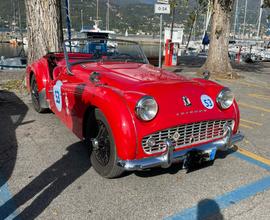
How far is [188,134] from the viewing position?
10.6 feet

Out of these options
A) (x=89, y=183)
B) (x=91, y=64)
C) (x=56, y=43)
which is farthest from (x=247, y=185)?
(x=56, y=43)

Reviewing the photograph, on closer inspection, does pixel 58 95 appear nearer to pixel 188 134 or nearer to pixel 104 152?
pixel 104 152

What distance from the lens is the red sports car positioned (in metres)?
2.98

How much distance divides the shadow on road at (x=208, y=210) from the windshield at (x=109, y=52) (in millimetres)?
2659

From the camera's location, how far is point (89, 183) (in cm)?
331

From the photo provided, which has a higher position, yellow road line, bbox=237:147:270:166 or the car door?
the car door

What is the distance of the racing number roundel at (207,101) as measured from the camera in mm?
3392

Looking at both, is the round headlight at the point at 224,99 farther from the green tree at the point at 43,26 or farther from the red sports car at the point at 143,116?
the green tree at the point at 43,26

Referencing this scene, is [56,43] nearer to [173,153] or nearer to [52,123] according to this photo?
[52,123]

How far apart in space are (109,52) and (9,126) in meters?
2.03

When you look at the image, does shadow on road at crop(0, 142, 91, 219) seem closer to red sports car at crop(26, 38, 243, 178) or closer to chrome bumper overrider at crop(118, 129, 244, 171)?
red sports car at crop(26, 38, 243, 178)

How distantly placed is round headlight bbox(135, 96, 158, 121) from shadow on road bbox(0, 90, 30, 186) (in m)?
1.64

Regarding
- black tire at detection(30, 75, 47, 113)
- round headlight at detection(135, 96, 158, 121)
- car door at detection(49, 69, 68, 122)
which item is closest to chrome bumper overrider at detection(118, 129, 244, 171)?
round headlight at detection(135, 96, 158, 121)

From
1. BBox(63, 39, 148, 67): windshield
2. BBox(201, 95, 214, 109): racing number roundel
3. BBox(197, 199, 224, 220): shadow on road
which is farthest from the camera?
BBox(63, 39, 148, 67): windshield
